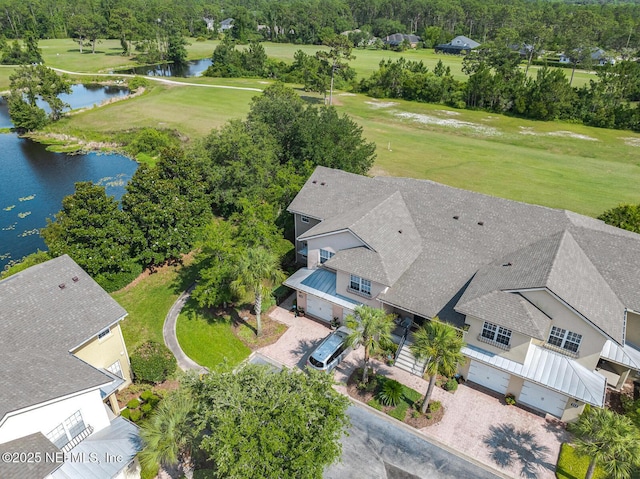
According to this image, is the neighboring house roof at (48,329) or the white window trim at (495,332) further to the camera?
the white window trim at (495,332)

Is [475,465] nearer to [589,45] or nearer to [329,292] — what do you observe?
[329,292]

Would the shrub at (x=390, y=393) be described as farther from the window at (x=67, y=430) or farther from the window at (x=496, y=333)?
the window at (x=67, y=430)

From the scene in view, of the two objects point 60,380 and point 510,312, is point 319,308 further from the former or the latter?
point 60,380

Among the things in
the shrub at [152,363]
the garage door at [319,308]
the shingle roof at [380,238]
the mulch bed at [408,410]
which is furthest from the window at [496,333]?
the shrub at [152,363]

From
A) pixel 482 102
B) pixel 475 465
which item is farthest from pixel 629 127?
pixel 475 465

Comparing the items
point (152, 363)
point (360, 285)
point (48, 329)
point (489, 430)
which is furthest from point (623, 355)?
point (48, 329)

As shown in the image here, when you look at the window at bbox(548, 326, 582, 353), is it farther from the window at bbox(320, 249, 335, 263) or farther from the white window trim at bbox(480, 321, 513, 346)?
the window at bbox(320, 249, 335, 263)

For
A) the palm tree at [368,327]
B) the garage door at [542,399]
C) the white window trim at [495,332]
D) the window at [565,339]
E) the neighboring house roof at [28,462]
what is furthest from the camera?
the white window trim at [495,332]
